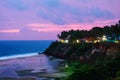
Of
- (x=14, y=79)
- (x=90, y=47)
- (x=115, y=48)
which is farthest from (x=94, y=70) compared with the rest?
(x=90, y=47)

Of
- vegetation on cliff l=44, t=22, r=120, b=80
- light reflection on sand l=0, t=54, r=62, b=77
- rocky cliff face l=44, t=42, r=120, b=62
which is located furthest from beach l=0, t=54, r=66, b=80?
rocky cliff face l=44, t=42, r=120, b=62

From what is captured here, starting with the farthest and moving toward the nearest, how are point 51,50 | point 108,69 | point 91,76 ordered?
point 51,50 < point 108,69 < point 91,76

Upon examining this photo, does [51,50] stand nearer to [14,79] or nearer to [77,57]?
[77,57]

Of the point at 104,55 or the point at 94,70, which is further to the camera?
the point at 104,55

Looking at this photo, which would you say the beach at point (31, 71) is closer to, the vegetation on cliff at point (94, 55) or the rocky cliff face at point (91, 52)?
the vegetation on cliff at point (94, 55)

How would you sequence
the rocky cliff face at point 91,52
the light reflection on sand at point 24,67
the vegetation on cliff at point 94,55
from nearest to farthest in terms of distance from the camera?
1. the vegetation on cliff at point 94,55
2. the light reflection on sand at point 24,67
3. the rocky cliff face at point 91,52

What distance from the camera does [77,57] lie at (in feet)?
298

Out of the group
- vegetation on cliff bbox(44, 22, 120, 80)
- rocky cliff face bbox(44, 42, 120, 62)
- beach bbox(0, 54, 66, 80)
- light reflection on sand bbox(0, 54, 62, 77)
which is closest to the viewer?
vegetation on cliff bbox(44, 22, 120, 80)

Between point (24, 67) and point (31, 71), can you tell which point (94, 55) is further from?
point (31, 71)

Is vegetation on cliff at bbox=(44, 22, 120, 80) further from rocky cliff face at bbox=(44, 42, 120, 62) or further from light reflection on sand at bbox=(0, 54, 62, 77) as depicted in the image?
light reflection on sand at bbox=(0, 54, 62, 77)

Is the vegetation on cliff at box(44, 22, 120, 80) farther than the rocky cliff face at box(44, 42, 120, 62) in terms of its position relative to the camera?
No

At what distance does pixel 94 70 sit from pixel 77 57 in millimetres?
48293

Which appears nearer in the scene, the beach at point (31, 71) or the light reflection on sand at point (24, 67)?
the beach at point (31, 71)

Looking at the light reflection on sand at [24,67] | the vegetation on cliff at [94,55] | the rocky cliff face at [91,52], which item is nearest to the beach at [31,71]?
the light reflection on sand at [24,67]
